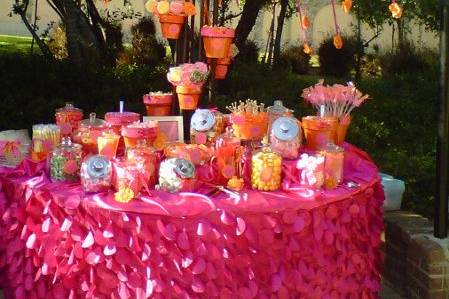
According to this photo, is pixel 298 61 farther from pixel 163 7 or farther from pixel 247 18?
pixel 163 7

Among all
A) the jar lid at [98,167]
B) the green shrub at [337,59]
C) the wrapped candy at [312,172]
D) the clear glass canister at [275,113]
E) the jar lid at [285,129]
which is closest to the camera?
the jar lid at [98,167]

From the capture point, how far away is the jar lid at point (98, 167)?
2488 mm

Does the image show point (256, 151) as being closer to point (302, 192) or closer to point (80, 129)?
point (302, 192)

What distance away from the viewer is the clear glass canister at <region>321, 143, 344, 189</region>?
105 inches

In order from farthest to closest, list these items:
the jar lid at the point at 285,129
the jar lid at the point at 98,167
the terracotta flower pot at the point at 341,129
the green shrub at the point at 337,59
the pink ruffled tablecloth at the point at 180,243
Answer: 1. the green shrub at the point at 337,59
2. the terracotta flower pot at the point at 341,129
3. the jar lid at the point at 285,129
4. the jar lid at the point at 98,167
5. the pink ruffled tablecloth at the point at 180,243

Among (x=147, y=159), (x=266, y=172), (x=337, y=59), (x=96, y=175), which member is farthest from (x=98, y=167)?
(x=337, y=59)

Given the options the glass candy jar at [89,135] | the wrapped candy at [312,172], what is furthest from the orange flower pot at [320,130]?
the glass candy jar at [89,135]

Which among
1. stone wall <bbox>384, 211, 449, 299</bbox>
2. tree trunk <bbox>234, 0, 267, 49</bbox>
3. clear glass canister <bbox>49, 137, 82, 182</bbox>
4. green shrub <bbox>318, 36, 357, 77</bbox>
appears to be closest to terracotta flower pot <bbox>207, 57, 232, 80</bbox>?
clear glass canister <bbox>49, 137, 82, 182</bbox>

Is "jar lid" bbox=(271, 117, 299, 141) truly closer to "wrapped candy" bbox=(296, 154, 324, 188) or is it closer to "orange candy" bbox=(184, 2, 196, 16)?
"wrapped candy" bbox=(296, 154, 324, 188)

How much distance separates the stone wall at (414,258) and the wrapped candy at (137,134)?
1.40 meters

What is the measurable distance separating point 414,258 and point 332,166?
83 centimetres

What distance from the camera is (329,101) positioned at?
3102 millimetres

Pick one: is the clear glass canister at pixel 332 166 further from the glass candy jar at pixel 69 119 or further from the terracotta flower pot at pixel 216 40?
the glass candy jar at pixel 69 119

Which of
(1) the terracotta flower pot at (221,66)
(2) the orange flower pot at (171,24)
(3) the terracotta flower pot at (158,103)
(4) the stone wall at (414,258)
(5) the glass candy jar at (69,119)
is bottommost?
(4) the stone wall at (414,258)
